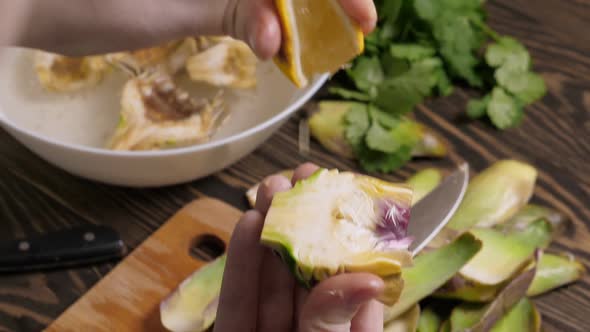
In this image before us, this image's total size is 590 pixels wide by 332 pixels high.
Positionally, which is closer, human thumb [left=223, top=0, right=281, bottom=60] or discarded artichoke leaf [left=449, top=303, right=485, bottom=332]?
human thumb [left=223, top=0, right=281, bottom=60]

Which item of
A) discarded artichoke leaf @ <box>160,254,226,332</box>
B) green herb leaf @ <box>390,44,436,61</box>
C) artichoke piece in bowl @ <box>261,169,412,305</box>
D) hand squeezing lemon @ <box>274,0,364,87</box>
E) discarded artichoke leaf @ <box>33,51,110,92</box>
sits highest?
hand squeezing lemon @ <box>274,0,364,87</box>

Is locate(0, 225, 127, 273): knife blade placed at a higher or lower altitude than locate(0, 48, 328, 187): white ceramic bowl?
lower

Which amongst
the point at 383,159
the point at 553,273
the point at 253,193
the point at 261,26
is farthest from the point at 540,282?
the point at 261,26

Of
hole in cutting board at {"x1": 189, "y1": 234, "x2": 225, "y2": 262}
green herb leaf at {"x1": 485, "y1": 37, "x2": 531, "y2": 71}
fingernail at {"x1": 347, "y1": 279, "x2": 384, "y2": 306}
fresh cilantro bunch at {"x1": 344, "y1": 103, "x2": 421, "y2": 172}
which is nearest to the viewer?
fingernail at {"x1": 347, "y1": 279, "x2": 384, "y2": 306}

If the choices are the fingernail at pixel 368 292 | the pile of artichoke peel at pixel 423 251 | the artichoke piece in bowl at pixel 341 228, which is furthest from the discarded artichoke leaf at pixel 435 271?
the fingernail at pixel 368 292

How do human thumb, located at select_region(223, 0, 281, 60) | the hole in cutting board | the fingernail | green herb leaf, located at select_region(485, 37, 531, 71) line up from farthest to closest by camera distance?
green herb leaf, located at select_region(485, 37, 531, 71) < the hole in cutting board < human thumb, located at select_region(223, 0, 281, 60) < the fingernail

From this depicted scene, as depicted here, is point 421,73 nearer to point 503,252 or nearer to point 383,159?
point 383,159

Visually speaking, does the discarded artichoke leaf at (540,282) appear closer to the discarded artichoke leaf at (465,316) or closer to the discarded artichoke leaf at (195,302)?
the discarded artichoke leaf at (465,316)

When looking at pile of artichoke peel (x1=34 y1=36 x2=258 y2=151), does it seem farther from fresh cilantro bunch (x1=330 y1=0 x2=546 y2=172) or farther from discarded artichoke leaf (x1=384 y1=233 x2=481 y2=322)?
discarded artichoke leaf (x1=384 y1=233 x2=481 y2=322)

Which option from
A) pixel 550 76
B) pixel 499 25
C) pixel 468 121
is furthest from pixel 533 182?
pixel 499 25

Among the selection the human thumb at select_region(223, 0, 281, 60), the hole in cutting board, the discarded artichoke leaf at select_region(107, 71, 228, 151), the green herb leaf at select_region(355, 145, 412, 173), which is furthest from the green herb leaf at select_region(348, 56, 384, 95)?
the human thumb at select_region(223, 0, 281, 60)
